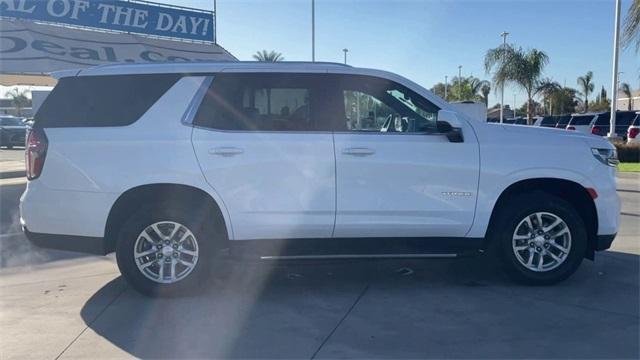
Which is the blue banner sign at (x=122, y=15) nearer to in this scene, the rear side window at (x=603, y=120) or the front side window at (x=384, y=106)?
the rear side window at (x=603, y=120)

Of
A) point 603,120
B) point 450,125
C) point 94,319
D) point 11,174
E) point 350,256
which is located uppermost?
point 603,120

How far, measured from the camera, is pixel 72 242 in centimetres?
510

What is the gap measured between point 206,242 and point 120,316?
926 mm

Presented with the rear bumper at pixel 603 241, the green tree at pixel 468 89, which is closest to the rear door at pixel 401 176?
the rear bumper at pixel 603 241

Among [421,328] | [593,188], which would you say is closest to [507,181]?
[593,188]

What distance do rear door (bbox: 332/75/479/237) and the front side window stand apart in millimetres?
10

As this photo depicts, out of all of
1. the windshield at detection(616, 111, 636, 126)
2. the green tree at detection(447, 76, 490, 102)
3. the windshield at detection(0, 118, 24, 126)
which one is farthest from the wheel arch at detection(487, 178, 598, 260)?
the green tree at detection(447, 76, 490, 102)

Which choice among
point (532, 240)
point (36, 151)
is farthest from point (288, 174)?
point (532, 240)

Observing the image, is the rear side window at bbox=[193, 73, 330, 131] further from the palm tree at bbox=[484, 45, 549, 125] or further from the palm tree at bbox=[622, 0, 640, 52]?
the palm tree at bbox=[484, 45, 549, 125]

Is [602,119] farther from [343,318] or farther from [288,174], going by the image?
[343,318]

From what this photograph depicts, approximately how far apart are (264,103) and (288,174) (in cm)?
71

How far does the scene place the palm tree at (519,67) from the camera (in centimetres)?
3303

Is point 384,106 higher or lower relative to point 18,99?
lower

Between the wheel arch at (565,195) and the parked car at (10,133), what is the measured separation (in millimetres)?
29410
